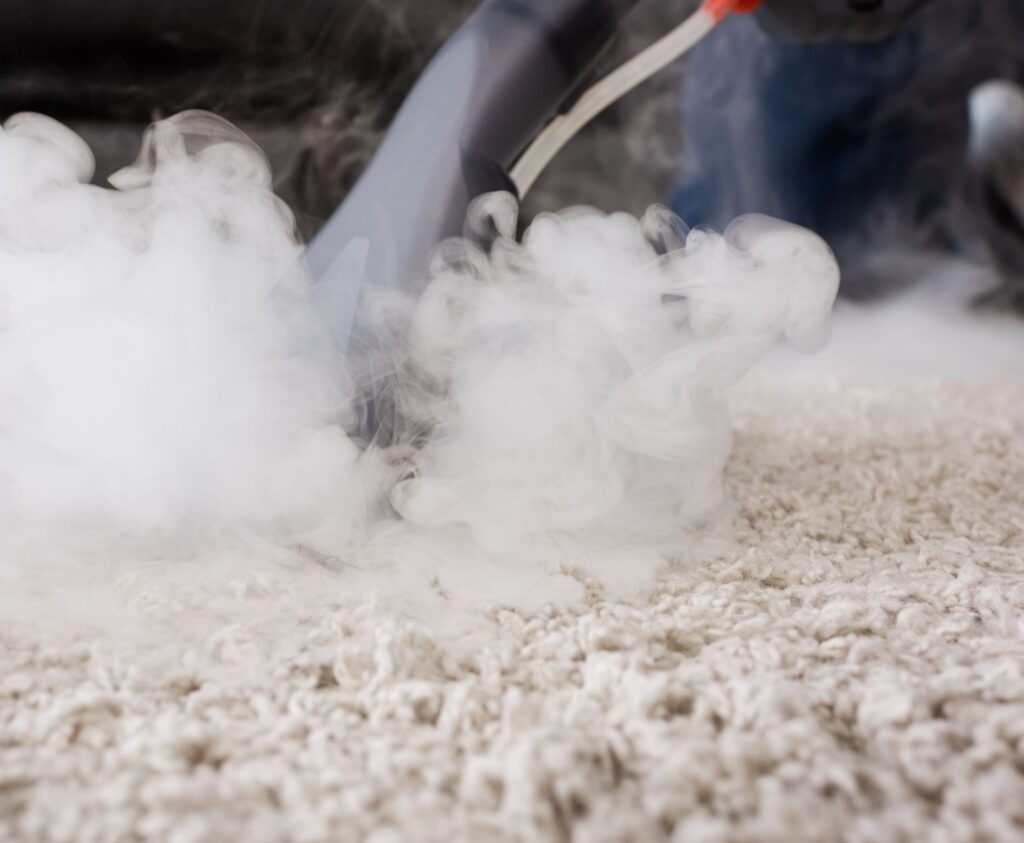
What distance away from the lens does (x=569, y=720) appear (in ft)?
1.03

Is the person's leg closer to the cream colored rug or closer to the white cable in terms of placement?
the white cable

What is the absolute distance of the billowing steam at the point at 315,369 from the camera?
1.63 feet

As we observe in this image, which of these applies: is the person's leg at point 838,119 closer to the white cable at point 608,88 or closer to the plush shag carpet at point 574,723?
the white cable at point 608,88

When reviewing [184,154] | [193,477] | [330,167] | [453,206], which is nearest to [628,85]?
[453,206]

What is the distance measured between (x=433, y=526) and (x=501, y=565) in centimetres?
6

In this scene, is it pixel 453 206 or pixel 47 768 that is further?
pixel 453 206

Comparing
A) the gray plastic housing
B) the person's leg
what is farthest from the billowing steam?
the person's leg

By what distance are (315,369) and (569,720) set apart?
0.94 feet

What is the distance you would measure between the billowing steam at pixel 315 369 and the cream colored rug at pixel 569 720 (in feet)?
0.27

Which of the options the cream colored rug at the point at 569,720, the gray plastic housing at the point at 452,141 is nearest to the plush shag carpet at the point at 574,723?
the cream colored rug at the point at 569,720

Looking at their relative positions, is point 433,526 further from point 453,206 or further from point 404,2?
point 404,2

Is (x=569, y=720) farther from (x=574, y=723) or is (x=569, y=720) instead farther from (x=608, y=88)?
(x=608, y=88)

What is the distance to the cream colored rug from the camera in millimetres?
260

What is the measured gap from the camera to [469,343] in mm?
550
